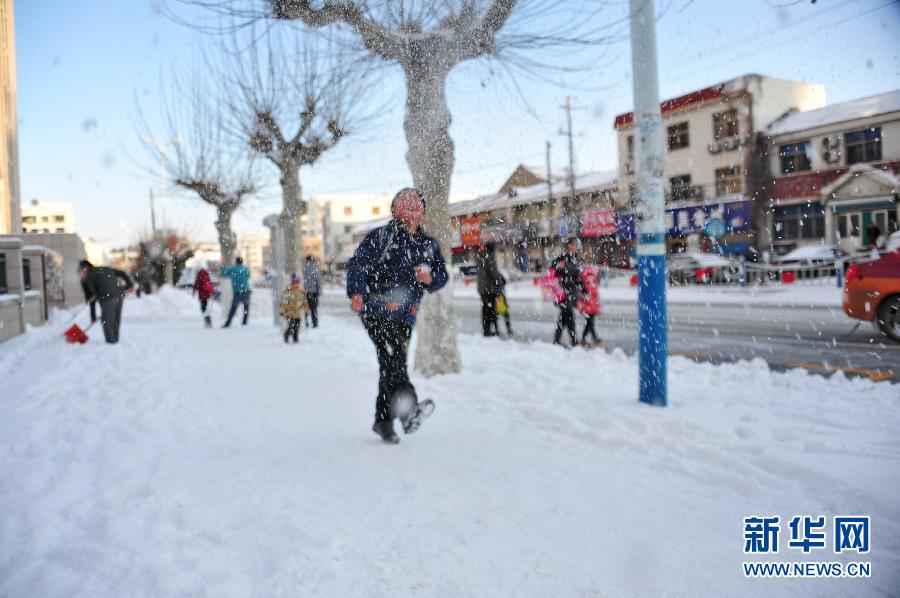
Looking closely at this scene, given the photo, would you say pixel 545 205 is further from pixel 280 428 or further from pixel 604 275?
pixel 280 428

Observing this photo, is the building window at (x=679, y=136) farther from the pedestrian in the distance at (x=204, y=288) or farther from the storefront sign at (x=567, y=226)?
the pedestrian in the distance at (x=204, y=288)

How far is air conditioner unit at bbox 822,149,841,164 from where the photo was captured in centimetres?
2509

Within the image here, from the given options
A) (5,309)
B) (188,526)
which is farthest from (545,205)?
(188,526)

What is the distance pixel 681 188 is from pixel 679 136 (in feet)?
10.0

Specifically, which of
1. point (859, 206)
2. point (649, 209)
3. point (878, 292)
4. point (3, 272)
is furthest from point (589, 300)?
point (859, 206)

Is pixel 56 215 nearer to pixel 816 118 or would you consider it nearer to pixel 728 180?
pixel 728 180

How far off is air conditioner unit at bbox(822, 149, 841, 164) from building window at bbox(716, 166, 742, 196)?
5.02 metres

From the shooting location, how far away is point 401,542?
104 inches

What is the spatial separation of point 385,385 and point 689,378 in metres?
3.64

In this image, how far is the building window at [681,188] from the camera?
32375 mm

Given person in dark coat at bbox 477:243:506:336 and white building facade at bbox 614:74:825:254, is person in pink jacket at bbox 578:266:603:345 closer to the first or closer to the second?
person in dark coat at bbox 477:243:506:336

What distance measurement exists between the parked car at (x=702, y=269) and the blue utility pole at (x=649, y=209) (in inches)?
852

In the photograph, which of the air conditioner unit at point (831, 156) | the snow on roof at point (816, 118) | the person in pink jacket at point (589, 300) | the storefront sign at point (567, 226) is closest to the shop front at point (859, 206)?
the air conditioner unit at point (831, 156)

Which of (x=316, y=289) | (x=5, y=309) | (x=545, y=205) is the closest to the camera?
(x=5, y=309)
